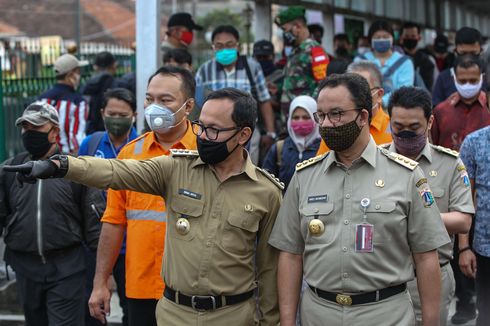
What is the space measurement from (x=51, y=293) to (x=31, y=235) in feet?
1.35

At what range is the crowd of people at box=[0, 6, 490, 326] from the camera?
3850 mm

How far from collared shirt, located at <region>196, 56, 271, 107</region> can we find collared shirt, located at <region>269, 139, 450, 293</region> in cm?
415

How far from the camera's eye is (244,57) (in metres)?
8.16

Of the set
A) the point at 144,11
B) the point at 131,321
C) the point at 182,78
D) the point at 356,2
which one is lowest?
the point at 131,321

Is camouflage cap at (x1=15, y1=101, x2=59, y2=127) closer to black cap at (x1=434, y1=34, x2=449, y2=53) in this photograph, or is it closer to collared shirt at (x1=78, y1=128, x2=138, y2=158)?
collared shirt at (x1=78, y1=128, x2=138, y2=158)

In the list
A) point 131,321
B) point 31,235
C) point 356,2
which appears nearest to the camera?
point 131,321

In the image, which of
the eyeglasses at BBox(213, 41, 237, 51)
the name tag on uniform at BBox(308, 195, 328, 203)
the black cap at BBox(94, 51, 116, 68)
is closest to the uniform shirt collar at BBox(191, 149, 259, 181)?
the name tag on uniform at BBox(308, 195, 328, 203)

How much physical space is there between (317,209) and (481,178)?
197 centimetres

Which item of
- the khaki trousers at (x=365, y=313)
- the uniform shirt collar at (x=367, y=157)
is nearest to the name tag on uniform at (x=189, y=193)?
the uniform shirt collar at (x=367, y=157)

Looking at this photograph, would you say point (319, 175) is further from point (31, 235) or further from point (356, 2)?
point (356, 2)

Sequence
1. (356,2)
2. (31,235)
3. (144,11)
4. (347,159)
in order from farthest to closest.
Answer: (356,2), (144,11), (31,235), (347,159)

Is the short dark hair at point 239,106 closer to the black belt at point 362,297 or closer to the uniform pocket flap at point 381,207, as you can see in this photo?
the uniform pocket flap at point 381,207

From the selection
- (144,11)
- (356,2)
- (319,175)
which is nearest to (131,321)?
(319,175)

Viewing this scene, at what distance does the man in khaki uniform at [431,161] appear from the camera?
4.72 metres
